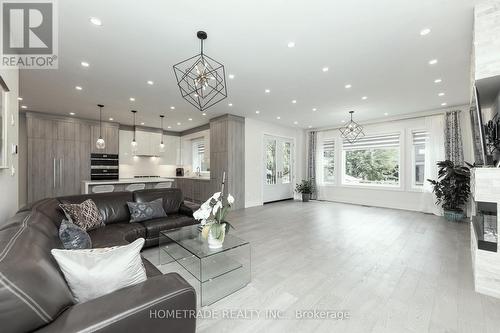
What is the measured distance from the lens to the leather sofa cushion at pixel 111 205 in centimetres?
330

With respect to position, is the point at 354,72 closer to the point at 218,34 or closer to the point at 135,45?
the point at 218,34

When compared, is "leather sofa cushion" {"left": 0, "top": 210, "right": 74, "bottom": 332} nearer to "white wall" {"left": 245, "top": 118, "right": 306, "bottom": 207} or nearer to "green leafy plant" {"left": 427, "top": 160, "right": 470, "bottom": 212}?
"white wall" {"left": 245, "top": 118, "right": 306, "bottom": 207}

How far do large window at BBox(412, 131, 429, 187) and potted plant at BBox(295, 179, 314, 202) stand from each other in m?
3.22

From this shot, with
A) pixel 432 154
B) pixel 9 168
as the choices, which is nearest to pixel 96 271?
pixel 9 168

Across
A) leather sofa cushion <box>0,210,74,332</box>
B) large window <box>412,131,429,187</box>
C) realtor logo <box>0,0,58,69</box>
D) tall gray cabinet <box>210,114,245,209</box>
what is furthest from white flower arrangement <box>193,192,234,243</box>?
large window <box>412,131,429,187</box>

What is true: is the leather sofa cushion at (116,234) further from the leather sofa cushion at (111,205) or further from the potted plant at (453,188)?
the potted plant at (453,188)

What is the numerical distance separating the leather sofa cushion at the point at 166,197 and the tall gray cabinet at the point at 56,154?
4500mm

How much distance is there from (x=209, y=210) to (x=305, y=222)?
10.7ft

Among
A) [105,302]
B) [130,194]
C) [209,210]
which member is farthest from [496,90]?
[130,194]

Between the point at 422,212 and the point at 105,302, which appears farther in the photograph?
the point at 422,212

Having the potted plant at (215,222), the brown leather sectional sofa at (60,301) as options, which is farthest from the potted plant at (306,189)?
the brown leather sectional sofa at (60,301)

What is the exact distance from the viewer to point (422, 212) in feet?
19.5

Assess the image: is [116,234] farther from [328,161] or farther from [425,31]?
[328,161]

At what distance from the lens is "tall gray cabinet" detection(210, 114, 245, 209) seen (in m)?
6.36
